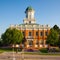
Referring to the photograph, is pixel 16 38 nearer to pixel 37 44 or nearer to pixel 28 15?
pixel 37 44

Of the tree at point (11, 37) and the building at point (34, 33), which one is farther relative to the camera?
the building at point (34, 33)

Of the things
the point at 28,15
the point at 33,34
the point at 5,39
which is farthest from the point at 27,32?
the point at 5,39

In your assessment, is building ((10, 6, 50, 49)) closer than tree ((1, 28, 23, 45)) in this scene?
No

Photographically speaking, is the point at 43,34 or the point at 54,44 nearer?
the point at 54,44

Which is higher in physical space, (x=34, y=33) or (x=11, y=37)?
(x=34, y=33)

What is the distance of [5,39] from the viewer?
8175 cm

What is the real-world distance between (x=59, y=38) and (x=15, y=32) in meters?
14.8

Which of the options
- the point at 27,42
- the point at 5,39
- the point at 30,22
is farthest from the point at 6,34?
the point at 30,22

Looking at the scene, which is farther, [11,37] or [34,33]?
[34,33]

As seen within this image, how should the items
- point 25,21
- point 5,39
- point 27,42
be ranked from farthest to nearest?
1. point 25,21
2. point 27,42
3. point 5,39

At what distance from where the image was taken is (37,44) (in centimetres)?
9444

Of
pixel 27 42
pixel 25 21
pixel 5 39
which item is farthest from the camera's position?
pixel 25 21

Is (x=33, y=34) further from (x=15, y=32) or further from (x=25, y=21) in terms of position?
(x=15, y=32)

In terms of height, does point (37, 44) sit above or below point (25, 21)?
below
